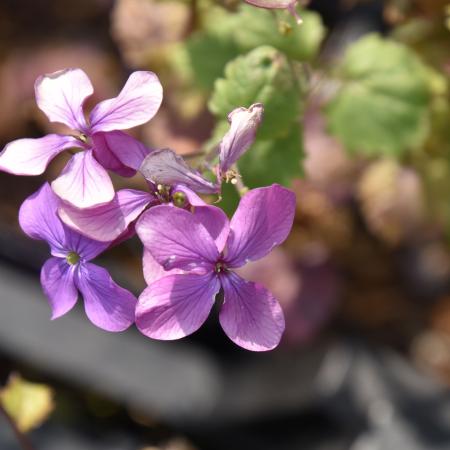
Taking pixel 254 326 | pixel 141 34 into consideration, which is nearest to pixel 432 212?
pixel 141 34

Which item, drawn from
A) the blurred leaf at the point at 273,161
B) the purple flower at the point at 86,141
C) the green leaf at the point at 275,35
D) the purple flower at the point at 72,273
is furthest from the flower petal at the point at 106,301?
the green leaf at the point at 275,35

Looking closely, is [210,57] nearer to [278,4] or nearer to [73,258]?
[278,4]

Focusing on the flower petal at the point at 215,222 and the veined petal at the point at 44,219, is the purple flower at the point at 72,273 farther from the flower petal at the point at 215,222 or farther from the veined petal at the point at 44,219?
the flower petal at the point at 215,222

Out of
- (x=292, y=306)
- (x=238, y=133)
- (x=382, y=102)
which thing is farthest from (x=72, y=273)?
(x=292, y=306)

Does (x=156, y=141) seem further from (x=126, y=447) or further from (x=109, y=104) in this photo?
(x=109, y=104)

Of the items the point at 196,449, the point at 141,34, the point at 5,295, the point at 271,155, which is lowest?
the point at 196,449

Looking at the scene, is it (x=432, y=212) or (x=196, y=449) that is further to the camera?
(x=196, y=449)

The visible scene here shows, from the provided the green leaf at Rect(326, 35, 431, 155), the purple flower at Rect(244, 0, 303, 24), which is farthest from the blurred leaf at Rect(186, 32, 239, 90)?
the purple flower at Rect(244, 0, 303, 24)
